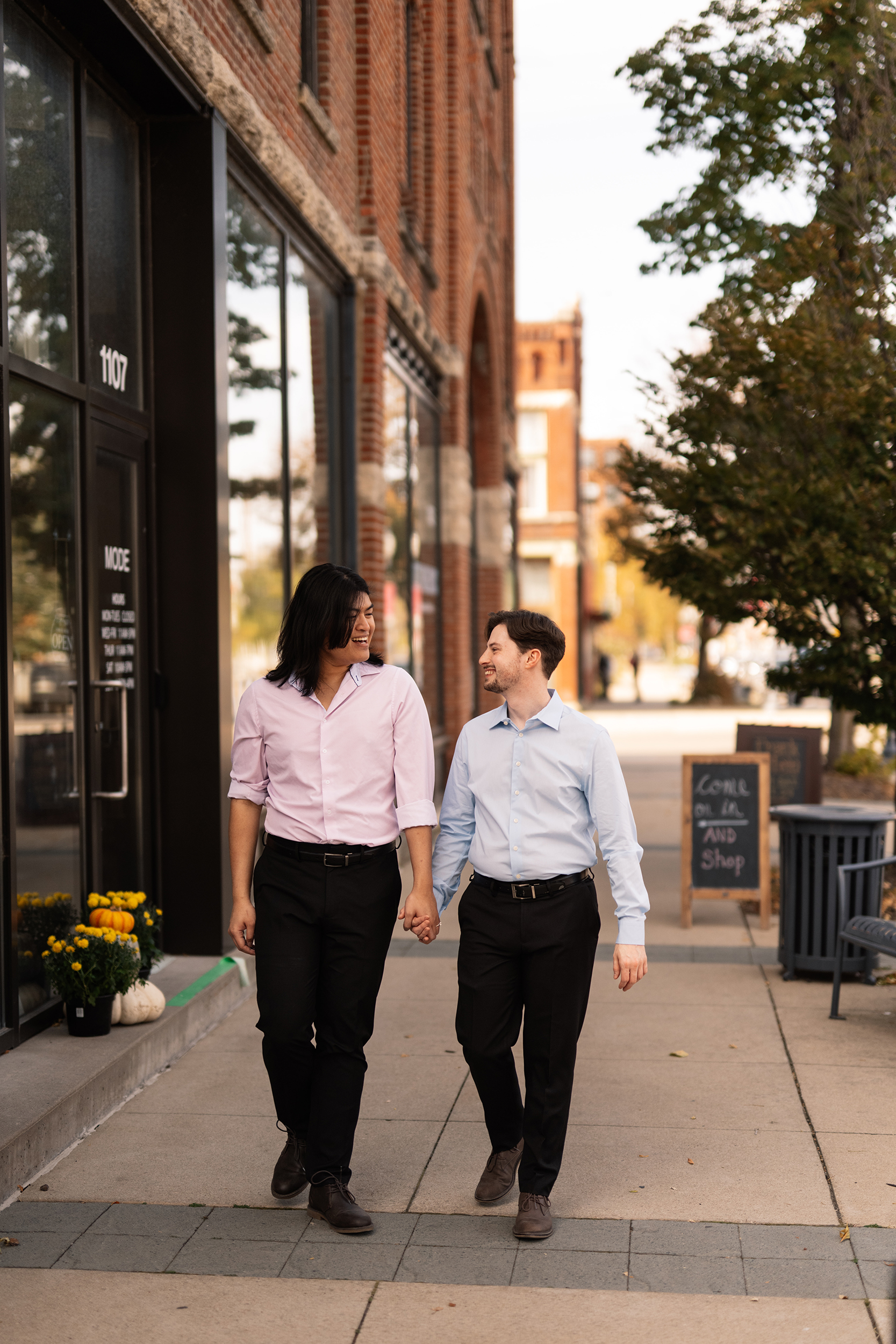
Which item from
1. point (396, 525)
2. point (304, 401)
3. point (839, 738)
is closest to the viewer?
point (304, 401)

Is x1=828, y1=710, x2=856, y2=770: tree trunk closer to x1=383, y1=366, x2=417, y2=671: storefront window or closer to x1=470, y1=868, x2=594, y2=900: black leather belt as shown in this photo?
x1=383, y1=366, x2=417, y2=671: storefront window

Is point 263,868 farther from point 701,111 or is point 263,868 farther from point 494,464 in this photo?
point 494,464

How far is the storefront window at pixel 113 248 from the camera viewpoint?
6.51 m

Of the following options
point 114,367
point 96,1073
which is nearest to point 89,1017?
point 96,1073

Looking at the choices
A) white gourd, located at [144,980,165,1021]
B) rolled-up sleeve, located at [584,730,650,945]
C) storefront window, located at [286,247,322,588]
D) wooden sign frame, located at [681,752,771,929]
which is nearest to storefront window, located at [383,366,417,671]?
storefront window, located at [286,247,322,588]

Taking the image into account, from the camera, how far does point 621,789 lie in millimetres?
3996

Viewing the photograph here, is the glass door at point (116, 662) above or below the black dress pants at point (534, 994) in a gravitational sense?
above

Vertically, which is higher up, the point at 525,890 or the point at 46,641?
the point at 46,641

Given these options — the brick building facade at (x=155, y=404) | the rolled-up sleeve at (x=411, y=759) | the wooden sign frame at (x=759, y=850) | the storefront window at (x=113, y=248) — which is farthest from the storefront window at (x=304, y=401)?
the rolled-up sleeve at (x=411, y=759)

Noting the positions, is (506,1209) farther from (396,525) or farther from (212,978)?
(396,525)

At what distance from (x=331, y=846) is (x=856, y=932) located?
10.6ft

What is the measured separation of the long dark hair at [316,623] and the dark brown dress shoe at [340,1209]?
1.46 meters

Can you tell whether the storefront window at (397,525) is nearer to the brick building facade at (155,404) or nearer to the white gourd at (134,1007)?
the brick building facade at (155,404)

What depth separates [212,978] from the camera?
657 centimetres
